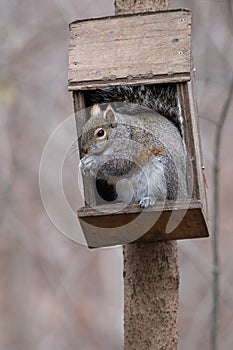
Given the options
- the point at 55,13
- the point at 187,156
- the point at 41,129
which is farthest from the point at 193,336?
the point at 187,156

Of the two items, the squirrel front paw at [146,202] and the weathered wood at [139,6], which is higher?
the weathered wood at [139,6]

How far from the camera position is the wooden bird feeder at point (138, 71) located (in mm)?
2670

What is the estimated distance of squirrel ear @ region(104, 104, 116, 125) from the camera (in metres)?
2.71

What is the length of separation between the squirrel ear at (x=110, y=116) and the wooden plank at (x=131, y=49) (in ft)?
0.27

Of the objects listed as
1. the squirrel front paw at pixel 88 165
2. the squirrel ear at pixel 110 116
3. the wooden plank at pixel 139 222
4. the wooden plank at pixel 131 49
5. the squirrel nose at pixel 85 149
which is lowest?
the wooden plank at pixel 139 222

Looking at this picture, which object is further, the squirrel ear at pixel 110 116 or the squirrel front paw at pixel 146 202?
the squirrel ear at pixel 110 116

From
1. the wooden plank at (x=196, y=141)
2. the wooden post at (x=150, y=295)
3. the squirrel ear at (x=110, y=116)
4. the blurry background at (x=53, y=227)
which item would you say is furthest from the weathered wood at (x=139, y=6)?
the blurry background at (x=53, y=227)

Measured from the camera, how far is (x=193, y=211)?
2568 millimetres

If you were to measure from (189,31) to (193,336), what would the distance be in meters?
2.94

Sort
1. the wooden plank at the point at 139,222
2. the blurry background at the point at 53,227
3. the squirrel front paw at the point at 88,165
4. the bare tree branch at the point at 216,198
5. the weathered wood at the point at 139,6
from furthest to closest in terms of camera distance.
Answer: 1. the blurry background at the point at 53,227
2. the bare tree branch at the point at 216,198
3. the weathered wood at the point at 139,6
4. the squirrel front paw at the point at 88,165
5. the wooden plank at the point at 139,222

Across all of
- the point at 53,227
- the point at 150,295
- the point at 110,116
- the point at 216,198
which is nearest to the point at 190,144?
the point at 110,116

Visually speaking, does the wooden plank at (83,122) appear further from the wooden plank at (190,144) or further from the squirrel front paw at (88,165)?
the wooden plank at (190,144)

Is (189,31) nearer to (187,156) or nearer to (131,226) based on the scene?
(187,156)

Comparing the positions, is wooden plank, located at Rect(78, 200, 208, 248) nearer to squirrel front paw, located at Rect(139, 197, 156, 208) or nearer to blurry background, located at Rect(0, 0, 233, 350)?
squirrel front paw, located at Rect(139, 197, 156, 208)
